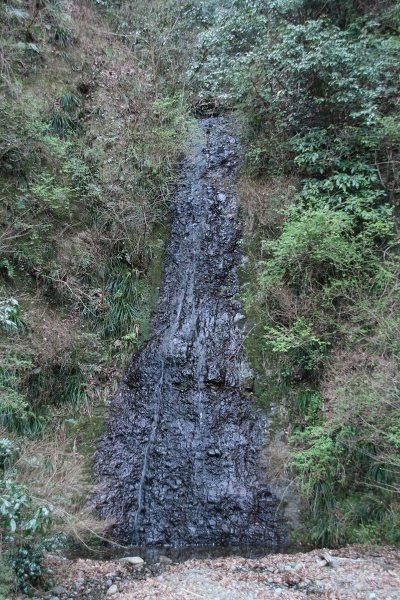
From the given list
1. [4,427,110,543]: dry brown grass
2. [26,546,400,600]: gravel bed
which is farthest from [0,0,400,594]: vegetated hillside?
[26,546,400,600]: gravel bed

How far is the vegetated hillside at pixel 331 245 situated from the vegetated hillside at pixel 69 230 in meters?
2.31

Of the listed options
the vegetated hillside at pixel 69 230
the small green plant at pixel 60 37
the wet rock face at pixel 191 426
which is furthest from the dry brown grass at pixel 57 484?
the small green plant at pixel 60 37

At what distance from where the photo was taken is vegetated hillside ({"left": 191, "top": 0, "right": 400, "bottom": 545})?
4.66m

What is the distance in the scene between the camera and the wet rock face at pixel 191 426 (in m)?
5.09

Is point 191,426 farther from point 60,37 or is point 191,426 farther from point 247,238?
point 60,37

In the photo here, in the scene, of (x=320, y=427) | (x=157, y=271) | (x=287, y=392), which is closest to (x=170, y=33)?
(x=157, y=271)

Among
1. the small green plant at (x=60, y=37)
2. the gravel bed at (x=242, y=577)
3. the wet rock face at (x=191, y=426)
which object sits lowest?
the gravel bed at (x=242, y=577)

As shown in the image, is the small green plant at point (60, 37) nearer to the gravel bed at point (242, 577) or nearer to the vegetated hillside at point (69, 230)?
the vegetated hillside at point (69, 230)

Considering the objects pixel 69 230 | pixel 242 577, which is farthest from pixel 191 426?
pixel 69 230

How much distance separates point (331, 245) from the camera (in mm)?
5738

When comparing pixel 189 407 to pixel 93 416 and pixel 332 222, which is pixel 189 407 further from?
pixel 332 222

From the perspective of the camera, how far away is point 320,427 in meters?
4.91

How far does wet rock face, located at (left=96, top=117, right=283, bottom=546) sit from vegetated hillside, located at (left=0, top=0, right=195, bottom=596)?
0.42m

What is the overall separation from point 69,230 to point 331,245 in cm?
490
